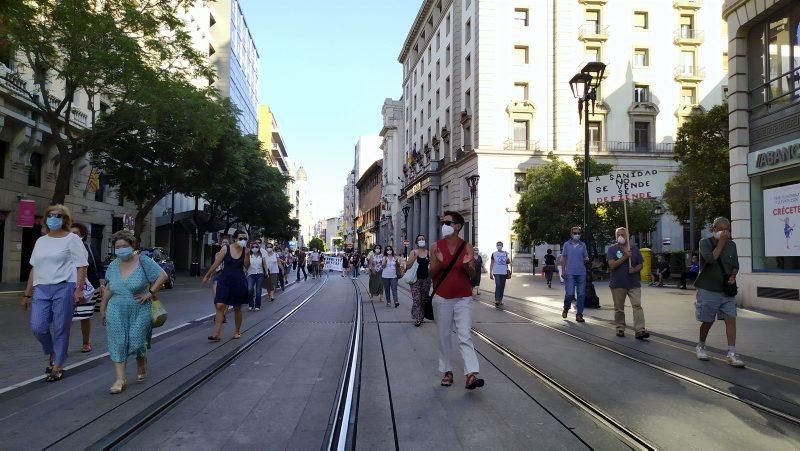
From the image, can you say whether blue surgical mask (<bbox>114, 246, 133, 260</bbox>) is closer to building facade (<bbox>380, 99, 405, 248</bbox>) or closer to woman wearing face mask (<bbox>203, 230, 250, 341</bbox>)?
woman wearing face mask (<bbox>203, 230, 250, 341</bbox>)

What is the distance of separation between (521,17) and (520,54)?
2558 mm

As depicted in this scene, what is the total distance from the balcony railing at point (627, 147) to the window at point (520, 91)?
19.4 ft

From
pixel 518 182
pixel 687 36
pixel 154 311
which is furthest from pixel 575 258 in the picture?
pixel 687 36

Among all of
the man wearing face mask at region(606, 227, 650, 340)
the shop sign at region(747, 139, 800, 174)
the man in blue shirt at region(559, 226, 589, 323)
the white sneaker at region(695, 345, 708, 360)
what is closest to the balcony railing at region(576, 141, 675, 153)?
the shop sign at region(747, 139, 800, 174)

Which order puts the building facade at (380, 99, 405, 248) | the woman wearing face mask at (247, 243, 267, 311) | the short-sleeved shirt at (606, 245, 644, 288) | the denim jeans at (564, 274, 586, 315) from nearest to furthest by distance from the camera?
the short-sleeved shirt at (606, 245, 644, 288)
the denim jeans at (564, 274, 586, 315)
the woman wearing face mask at (247, 243, 267, 311)
the building facade at (380, 99, 405, 248)

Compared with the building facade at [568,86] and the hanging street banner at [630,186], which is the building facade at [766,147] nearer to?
the hanging street banner at [630,186]

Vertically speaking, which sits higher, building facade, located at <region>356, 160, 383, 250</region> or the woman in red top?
building facade, located at <region>356, 160, 383, 250</region>

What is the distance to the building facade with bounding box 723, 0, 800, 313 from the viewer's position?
43.5 ft

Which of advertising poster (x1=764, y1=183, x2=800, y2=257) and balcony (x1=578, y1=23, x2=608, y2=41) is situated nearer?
advertising poster (x1=764, y1=183, x2=800, y2=257)

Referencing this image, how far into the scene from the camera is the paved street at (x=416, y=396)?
4.31 metres

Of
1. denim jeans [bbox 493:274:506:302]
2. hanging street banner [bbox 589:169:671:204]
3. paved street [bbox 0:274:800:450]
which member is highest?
hanging street banner [bbox 589:169:671:204]

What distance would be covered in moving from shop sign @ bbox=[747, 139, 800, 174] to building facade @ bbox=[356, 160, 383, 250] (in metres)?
68.0

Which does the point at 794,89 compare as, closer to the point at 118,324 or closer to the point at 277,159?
the point at 118,324

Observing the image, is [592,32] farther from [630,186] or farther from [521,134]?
[630,186]
